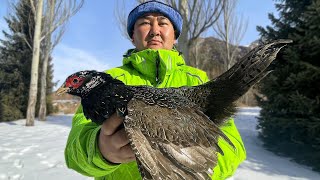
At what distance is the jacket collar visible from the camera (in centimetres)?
208

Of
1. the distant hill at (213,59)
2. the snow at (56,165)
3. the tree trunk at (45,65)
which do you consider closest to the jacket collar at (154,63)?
the snow at (56,165)

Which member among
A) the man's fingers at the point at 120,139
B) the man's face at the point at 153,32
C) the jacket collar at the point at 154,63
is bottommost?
the man's fingers at the point at 120,139

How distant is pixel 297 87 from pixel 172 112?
5.85m

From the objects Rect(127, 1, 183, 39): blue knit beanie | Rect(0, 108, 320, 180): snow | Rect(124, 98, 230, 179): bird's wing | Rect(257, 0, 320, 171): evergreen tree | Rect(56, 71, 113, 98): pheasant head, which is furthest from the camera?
Rect(257, 0, 320, 171): evergreen tree

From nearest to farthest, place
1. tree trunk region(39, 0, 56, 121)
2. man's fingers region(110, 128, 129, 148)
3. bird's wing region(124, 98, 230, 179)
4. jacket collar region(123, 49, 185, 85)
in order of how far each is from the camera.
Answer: bird's wing region(124, 98, 230, 179) → man's fingers region(110, 128, 129, 148) → jacket collar region(123, 49, 185, 85) → tree trunk region(39, 0, 56, 121)

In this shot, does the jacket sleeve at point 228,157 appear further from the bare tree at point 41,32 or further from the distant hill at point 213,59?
the distant hill at point 213,59

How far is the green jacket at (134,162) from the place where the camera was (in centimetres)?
147

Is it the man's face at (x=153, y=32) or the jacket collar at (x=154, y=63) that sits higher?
the man's face at (x=153, y=32)

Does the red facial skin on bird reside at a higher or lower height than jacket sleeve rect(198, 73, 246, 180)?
higher

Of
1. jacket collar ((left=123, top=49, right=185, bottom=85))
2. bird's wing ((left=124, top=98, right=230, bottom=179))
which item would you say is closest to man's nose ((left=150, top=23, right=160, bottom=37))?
jacket collar ((left=123, top=49, right=185, bottom=85))

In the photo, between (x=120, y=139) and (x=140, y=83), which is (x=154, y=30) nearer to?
(x=140, y=83)

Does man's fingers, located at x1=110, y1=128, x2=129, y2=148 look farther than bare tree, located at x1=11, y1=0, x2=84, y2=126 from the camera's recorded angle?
No

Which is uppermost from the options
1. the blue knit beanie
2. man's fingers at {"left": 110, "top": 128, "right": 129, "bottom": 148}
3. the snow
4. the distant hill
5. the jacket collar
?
the distant hill

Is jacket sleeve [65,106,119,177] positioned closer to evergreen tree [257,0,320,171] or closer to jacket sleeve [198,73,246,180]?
jacket sleeve [198,73,246,180]
